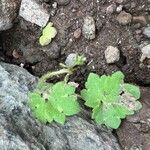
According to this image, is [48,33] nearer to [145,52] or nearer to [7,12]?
[7,12]

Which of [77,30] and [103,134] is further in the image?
[77,30]

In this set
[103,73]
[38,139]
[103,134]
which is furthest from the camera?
[103,73]

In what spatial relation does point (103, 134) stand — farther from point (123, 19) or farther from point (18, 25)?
point (18, 25)

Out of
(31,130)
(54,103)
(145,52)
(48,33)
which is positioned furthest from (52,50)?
(31,130)

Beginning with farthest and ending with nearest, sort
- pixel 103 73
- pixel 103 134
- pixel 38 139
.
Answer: pixel 103 73 < pixel 103 134 < pixel 38 139

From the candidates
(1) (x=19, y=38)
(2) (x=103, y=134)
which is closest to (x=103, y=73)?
(2) (x=103, y=134)

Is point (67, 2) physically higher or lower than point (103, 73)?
higher
